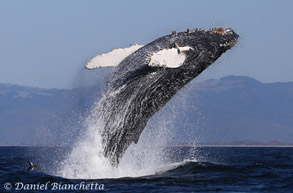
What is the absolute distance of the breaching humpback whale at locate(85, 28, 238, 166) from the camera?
42.5ft

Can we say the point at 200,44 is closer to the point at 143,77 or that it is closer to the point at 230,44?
the point at 230,44

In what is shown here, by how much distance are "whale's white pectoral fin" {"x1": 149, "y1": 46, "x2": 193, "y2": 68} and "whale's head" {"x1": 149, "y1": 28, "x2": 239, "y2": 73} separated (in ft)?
0.58

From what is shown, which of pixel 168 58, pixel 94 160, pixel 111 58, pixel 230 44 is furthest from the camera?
pixel 94 160

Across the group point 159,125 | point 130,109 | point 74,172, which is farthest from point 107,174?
point 159,125

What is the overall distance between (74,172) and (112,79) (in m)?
2.66

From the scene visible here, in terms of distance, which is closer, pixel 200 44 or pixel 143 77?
pixel 200 44

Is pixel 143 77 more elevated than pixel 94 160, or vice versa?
pixel 143 77

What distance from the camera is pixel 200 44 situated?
42.7 ft

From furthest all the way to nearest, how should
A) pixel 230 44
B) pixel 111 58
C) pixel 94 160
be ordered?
pixel 94 160
pixel 111 58
pixel 230 44

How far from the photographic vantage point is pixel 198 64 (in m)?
13.2

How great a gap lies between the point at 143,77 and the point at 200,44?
157 cm

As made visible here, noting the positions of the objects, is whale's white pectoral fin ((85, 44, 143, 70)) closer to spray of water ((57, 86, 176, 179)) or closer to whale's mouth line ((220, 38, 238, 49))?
spray of water ((57, 86, 176, 179))

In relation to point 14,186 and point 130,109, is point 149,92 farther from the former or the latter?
point 14,186

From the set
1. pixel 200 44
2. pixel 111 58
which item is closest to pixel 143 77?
pixel 111 58
